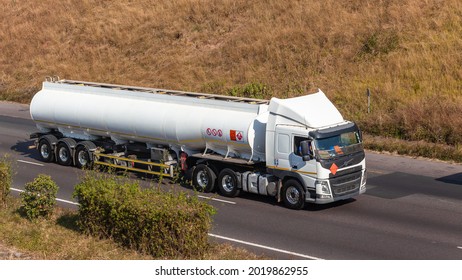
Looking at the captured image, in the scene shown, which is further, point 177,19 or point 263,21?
point 177,19

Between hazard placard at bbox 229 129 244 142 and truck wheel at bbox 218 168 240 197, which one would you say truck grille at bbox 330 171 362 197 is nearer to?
hazard placard at bbox 229 129 244 142

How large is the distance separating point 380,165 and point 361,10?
16.1m

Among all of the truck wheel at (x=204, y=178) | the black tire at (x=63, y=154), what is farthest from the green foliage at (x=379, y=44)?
the truck wheel at (x=204, y=178)

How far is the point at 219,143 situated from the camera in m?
26.2

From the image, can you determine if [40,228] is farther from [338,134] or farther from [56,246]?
[338,134]

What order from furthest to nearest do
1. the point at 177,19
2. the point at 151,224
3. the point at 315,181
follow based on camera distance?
the point at 177,19 → the point at 315,181 → the point at 151,224

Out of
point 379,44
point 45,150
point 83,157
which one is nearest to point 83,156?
point 83,157

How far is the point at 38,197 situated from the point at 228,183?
651 centimetres

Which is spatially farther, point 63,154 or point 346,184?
point 63,154

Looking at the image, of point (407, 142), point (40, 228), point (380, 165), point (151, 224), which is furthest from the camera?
point (407, 142)

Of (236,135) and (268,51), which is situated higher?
(268,51)

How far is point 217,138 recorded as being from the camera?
2608 cm

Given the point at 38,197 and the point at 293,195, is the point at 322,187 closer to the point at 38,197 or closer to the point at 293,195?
the point at 293,195

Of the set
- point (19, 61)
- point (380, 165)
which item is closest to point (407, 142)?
point (380, 165)
